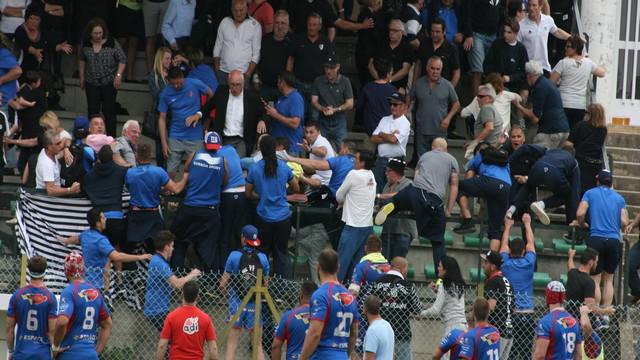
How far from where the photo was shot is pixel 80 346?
17047 millimetres

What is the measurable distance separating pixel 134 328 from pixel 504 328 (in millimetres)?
4231

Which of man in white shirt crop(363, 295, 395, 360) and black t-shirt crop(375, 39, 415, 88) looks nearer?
man in white shirt crop(363, 295, 395, 360)

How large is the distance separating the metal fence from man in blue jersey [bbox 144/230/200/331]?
6.4 inches

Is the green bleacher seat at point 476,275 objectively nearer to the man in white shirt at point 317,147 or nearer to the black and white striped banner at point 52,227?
the man in white shirt at point 317,147

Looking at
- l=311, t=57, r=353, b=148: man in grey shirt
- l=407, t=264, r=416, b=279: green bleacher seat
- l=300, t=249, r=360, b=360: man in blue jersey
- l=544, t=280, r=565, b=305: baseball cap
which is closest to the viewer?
l=300, t=249, r=360, b=360: man in blue jersey

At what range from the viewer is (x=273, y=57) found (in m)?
22.9

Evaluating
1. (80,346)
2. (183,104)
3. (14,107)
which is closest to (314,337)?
(80,346)

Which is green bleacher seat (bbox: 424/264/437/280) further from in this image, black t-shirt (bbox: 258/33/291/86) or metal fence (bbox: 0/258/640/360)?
black t-shirt (bbox: 258/33/291/86)

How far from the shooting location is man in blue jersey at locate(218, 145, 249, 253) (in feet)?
64.8

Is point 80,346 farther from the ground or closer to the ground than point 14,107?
closer to the ground

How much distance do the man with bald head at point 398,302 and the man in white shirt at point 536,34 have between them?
20.8ft

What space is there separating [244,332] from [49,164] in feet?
10.9

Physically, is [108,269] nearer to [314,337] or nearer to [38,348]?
[38,348]

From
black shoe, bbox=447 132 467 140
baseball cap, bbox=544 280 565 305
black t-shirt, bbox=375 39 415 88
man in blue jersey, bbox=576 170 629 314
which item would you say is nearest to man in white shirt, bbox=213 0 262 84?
black t-shirt, bbox=375 39 415 88
